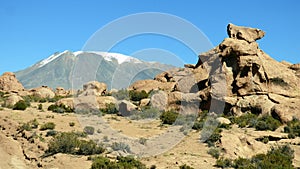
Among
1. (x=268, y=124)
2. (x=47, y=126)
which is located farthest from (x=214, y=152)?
(x=47, y=126)

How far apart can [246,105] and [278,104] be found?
9.05ft

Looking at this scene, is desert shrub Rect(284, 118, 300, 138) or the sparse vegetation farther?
desert shrub Rect(284, 118, 300, 138)

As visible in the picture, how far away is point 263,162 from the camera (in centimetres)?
1986

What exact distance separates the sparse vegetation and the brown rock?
2094 cm

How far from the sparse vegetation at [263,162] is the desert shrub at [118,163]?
13.9 ft

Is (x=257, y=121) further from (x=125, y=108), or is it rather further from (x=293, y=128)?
(x=125, y=108)

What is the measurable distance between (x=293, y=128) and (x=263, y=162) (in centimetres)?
930

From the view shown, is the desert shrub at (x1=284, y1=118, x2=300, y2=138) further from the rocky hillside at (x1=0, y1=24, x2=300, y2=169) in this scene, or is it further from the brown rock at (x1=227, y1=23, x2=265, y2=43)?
the brown rock at (x1=227, y1=23, x2=265, y2=43)

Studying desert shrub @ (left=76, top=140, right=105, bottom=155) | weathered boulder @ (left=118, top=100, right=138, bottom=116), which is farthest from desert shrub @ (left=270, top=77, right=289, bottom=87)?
desert shrub @ (left=76, top=140, right=105, bottom=155)

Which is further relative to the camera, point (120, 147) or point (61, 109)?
point (61, 109)

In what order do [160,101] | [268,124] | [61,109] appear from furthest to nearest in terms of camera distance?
[160,101]
[61,109]
[268,124]

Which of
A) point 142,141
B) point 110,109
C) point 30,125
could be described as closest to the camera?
point 142,141

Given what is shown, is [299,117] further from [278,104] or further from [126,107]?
[126,107]

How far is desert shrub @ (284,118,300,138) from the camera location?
1044 inches
